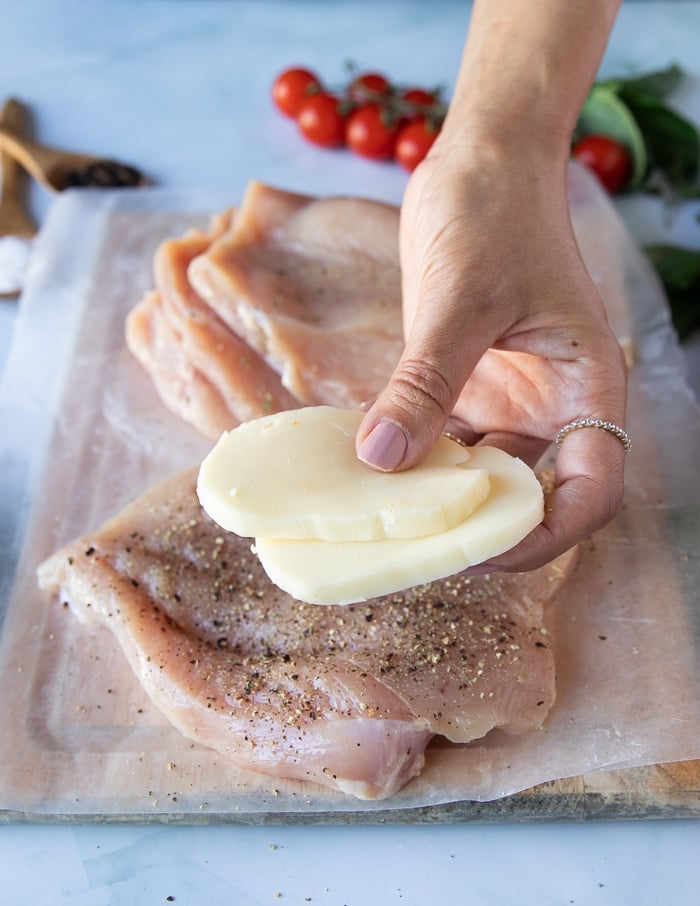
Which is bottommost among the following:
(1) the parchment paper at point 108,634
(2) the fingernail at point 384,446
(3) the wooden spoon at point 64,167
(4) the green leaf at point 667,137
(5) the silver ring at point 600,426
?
(1) the parchment paper at point 108,634

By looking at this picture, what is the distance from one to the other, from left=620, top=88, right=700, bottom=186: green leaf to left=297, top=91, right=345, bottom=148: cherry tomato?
1202 mm

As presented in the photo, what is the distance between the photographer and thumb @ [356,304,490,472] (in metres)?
2.02

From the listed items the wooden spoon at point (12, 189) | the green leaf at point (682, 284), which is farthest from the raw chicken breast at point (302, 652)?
the wooden spoon at point (12, 189)

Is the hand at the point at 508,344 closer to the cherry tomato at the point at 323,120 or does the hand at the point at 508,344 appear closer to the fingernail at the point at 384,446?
the fingernail at the point at 384,446

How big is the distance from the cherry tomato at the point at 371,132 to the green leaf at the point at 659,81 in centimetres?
106

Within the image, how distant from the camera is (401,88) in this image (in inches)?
180

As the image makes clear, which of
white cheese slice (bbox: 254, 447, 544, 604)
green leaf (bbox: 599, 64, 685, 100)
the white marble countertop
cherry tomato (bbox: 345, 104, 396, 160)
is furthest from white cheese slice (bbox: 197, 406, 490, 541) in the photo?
green leaf (bbox: 599, 64, 685, 100)

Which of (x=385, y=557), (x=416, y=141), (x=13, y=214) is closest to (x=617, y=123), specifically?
(x=416, y=141)

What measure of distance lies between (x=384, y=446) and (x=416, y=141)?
A: 8.01 ft

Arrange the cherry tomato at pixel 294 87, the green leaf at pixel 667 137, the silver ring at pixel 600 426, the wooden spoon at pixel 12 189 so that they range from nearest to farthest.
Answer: the silver ring at pixel 600 426 < the wooden spoon at pixel 12 189 < the green leaf at pixel 667 137 < the cherry tomato at pixel 294 87

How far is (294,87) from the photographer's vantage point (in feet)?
14.5

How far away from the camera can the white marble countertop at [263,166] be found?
7.08ft

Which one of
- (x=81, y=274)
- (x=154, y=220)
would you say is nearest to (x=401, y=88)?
(x=154, y=220)

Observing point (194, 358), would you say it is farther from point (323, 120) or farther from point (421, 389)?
point (323, 120)
